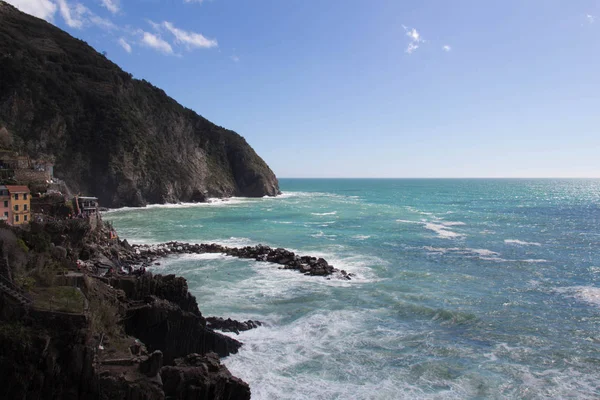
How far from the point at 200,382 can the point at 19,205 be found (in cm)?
2195

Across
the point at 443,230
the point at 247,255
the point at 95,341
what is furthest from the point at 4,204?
the point at 443,230

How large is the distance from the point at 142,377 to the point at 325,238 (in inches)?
1627

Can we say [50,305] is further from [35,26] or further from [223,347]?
[35,26]

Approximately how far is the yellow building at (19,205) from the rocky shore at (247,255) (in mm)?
8500

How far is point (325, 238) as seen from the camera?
5325 centimetres

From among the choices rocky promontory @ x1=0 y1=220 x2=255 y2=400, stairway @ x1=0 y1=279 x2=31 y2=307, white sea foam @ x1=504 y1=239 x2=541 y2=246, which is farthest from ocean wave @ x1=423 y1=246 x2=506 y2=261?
stairway @ x1=0 y1=279 x2=31 y2=307

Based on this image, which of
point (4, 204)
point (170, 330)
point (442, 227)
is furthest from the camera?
point (442, 227)

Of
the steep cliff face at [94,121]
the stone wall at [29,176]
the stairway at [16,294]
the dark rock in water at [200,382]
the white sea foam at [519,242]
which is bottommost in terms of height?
the dark rock in water at [200,382]

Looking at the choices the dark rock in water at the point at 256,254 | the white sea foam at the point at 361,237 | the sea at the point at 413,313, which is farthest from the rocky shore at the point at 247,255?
the white sea foam at the point at 361,237

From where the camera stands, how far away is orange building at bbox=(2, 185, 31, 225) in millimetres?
27656

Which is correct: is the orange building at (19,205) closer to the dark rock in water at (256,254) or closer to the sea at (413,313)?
the sea at (413,313)

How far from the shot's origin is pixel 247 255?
137ft

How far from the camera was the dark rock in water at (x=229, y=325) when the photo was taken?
22.1 meters

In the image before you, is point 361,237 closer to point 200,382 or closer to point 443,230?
point 443,230
